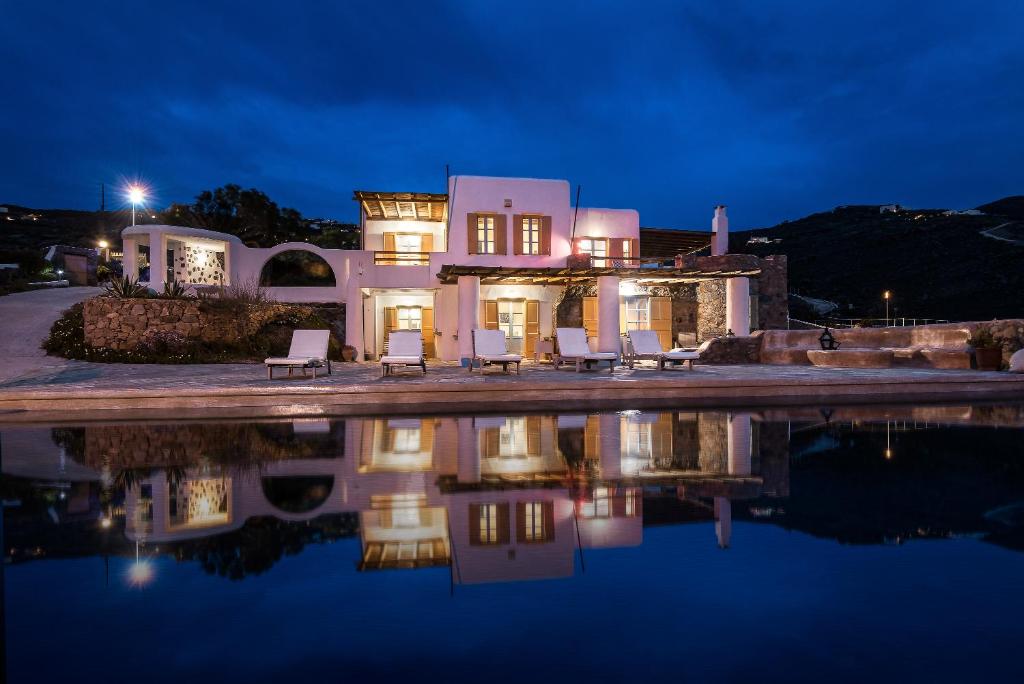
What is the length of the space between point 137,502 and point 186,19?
77.7 metres

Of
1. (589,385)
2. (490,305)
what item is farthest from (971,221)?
(589,385)

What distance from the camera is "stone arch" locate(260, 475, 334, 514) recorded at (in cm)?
378

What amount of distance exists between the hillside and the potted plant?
75.8 feet

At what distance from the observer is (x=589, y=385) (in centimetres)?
908

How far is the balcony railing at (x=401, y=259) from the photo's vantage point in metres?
17.3

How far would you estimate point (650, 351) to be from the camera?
43.1 feet

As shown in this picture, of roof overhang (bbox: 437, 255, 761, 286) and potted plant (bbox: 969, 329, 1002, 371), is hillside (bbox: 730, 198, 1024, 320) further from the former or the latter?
potted plant (bbox: 969, 329, 1002, 371)

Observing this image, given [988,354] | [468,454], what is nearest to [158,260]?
[468,454]

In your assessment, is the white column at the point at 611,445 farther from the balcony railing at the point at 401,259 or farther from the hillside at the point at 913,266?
the hillside at the point at 913,266

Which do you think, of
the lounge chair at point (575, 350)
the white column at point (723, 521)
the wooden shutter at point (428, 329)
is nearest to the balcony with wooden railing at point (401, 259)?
the wooden shutter at point (428, 329)

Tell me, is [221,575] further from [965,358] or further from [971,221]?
[971,221]

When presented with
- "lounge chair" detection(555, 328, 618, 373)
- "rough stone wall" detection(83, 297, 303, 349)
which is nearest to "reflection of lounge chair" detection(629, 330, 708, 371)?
"lounge chair" detection(555, 328, 618, 373)

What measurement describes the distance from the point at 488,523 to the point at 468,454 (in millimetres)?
1969

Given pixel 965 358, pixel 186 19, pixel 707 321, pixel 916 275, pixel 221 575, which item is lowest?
pixel 221 575
